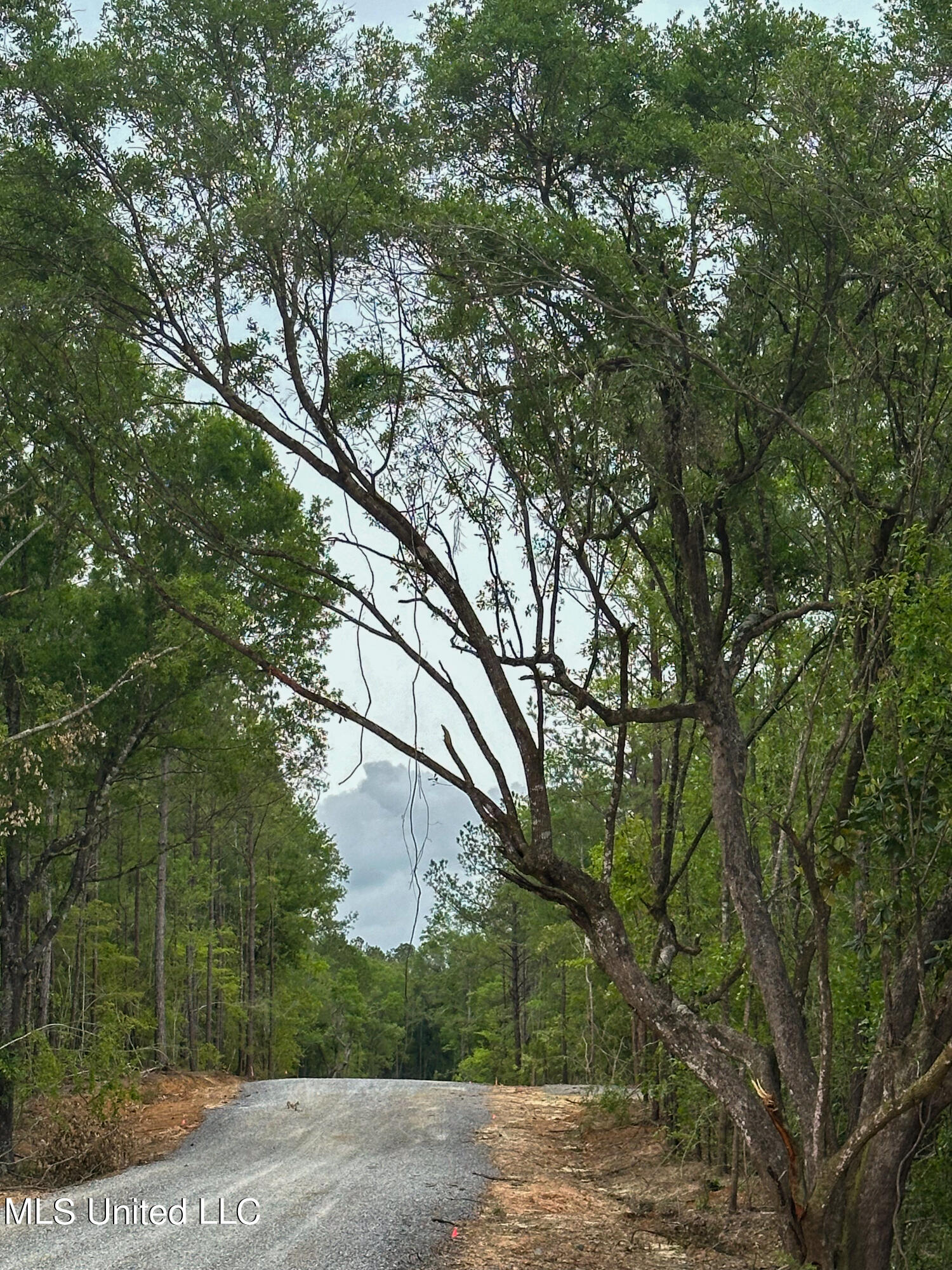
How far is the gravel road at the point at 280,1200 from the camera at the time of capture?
23.7ft

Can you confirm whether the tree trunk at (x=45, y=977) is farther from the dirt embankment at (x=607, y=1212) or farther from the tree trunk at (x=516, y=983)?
the tree trunk at (x=516, y=983)

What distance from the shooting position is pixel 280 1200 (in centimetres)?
908

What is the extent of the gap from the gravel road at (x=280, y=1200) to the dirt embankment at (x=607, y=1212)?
0.35 m

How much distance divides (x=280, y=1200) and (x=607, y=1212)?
2772mm

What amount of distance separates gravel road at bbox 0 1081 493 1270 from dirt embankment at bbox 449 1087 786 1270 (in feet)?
1.14

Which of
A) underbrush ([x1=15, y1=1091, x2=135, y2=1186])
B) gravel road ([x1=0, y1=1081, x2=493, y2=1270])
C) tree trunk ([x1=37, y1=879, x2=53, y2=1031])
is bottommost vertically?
gravel road ([x1=0, y1=1081, x2=493, y2=1270])

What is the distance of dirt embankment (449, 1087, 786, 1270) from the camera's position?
732 centimetres

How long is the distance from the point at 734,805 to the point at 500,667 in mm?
1672

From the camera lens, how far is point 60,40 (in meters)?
7.42

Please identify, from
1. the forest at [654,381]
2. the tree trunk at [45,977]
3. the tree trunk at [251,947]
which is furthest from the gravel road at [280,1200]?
the tree trunk at [251,947]

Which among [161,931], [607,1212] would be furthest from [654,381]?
[161,931]

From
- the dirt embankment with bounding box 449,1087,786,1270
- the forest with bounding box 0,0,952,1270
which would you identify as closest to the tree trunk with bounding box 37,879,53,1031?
the dirt embankment with bounding box 449,1087,786,1270

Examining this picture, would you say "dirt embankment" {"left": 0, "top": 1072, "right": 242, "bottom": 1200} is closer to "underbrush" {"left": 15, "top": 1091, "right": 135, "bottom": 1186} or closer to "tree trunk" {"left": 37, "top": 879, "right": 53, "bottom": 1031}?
"underbrush" {"left": 15, "top": 1091, "right": 135, "bottom": 1186}

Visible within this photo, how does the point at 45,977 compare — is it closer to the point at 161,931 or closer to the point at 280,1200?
the point at 161,931
